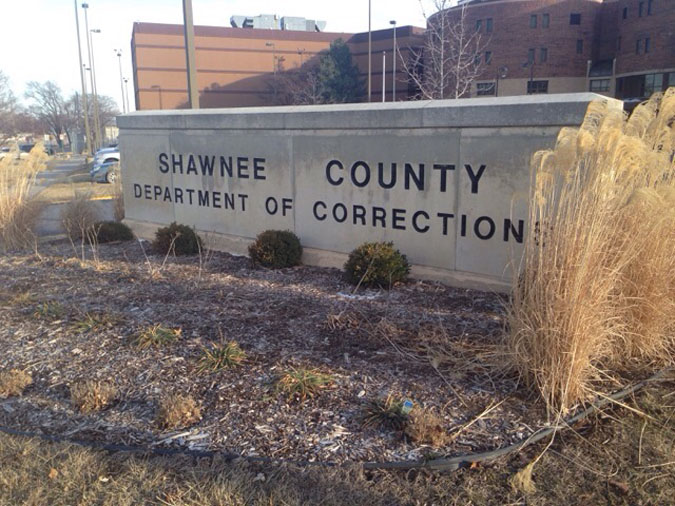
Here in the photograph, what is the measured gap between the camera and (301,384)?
420cm

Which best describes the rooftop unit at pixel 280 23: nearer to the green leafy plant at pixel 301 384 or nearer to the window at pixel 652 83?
the window at pixel 652 83

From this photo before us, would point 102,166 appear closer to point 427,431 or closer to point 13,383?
point 13,383

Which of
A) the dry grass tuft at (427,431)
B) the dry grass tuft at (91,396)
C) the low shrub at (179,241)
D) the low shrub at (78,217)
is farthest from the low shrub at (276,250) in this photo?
the dry grass tuft at (427,431)

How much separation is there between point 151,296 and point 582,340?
4605 millimetres

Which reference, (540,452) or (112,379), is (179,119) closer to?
(112,379)

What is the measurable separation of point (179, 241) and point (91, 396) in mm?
5256

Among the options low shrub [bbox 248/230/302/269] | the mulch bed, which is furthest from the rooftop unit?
the mulch bed

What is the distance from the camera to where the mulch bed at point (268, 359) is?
3.71 m

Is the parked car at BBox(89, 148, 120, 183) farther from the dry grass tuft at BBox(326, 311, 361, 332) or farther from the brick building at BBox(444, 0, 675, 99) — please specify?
the brick building at BBox(444, 0, 675, 99)

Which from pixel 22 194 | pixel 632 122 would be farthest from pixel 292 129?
pixel 22 194

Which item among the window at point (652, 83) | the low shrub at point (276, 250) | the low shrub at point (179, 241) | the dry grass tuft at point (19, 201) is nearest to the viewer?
the low shrub at point (276, 250)

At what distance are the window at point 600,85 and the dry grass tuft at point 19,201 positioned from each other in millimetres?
55323

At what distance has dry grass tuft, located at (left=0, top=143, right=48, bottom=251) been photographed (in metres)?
10.3

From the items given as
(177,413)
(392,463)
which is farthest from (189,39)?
(392,463)
